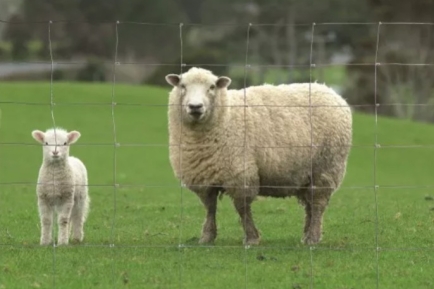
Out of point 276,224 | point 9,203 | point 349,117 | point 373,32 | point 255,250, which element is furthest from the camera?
point 373,32

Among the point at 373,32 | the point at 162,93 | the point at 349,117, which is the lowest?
the point at 349,117

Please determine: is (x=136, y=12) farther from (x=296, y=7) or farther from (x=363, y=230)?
(x=363, y=230)

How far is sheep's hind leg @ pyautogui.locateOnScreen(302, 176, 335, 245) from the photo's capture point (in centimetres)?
1322

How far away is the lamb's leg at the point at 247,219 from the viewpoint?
12.7 metres

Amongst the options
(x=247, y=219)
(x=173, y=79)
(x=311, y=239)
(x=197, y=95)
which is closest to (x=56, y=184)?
(x=173, y=79)

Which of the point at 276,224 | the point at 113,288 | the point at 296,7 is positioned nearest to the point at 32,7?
the point at 296,7

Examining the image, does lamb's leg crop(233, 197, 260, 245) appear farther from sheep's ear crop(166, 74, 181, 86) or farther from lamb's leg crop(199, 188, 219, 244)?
sheep's ear crop(166, 74, 181, 86)

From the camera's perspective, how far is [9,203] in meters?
19.8

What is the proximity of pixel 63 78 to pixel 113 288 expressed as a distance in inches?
2204

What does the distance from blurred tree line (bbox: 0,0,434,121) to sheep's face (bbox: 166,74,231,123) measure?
117 ft

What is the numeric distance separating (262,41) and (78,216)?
172ft

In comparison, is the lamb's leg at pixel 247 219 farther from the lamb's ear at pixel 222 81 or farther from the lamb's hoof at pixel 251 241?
the lamb's ear at pixel 222 81

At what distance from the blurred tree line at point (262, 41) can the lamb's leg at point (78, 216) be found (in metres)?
35.2

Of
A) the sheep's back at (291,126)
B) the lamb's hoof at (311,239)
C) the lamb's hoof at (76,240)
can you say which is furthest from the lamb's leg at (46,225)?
the lamb's hoof at (311,239)
